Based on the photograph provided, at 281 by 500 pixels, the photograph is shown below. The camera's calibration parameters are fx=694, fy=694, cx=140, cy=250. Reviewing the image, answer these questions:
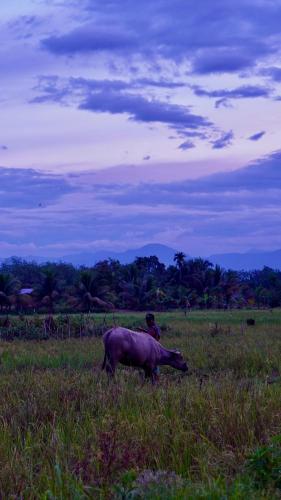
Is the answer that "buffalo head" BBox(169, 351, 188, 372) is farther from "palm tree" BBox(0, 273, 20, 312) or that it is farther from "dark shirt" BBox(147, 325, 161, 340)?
"palm tree" BBox(0, 273, 20, 312)

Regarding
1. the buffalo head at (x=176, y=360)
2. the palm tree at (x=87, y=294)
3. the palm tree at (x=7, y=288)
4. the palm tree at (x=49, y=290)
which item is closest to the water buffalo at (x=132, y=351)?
the buffalo head at (x=176, y=360)

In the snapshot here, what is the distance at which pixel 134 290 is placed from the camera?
51469 mm

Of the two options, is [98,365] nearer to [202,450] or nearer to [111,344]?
[111,344]

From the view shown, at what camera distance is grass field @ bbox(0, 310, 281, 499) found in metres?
4.80

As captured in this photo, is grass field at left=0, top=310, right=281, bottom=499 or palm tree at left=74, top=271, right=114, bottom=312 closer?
grass field at left=0, top=310, right=281, bottom=499

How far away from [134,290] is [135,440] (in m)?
45.5

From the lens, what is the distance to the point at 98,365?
1493cm

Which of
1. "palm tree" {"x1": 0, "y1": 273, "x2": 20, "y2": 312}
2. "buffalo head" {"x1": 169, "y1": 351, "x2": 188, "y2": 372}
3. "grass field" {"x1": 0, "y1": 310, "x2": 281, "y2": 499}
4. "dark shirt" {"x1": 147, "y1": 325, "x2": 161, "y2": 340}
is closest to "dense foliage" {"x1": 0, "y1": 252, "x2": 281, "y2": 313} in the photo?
"palm tree" {"x1": 0, "y1": 273, "x2": 20, "y2": 312}

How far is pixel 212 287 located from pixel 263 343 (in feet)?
123

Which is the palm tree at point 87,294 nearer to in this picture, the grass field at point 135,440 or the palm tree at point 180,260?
the palm tree at point 180,260

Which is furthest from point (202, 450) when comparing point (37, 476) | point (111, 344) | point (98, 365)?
point (98, 365)

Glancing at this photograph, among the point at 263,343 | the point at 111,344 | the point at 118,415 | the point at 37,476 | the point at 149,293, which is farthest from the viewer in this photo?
the point at 149,293

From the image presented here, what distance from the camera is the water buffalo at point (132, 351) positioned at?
12.7 meters

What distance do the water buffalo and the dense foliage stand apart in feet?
111
